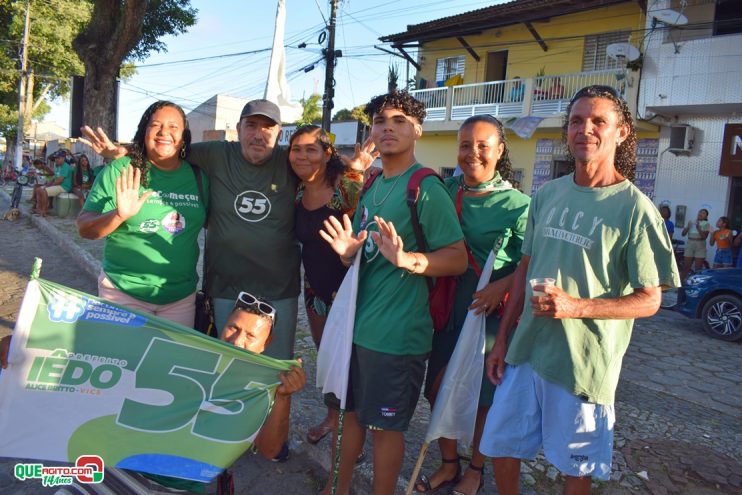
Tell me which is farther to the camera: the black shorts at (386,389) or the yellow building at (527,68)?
the yellow building at (527,68)

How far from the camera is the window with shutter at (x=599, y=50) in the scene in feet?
49.2

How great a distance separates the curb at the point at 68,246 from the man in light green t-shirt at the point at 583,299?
6.99 m

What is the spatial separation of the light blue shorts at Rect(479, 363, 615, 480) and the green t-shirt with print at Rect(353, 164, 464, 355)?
1.47ft

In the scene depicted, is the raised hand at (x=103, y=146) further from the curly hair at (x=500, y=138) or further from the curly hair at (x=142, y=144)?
the curly hair at (x=500, y=138)

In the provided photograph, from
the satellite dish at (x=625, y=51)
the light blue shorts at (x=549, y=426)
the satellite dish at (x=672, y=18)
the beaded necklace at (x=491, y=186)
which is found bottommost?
the light blue shorts at (x=549, y=426)

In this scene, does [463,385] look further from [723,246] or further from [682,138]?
[682,138]

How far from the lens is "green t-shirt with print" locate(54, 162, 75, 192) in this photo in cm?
1435

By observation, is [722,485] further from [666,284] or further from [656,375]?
[656,375]

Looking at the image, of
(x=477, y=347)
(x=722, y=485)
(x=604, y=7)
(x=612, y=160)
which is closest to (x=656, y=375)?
(x=722, y=485)

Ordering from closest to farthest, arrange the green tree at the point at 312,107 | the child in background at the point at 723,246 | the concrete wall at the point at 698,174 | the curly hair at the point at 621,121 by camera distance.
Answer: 1. the curly hair at the point at 621,121
2. the child in background at the point at 723,246
3. the concrete wall at the point at 698,174
4. the green tree at the point at 312,107

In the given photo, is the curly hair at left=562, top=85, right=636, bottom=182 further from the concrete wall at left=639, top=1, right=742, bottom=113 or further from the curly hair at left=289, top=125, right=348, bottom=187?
the concrete wall at left=639, top=1, right=742, bottom=113

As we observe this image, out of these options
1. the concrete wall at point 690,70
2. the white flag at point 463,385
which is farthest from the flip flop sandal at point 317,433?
the concrete wall at point 690,70

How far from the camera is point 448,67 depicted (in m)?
20.0

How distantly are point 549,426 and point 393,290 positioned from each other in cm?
88
